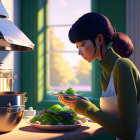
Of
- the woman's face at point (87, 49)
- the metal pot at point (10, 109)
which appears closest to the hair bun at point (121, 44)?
the woman's face at point (87, 49)

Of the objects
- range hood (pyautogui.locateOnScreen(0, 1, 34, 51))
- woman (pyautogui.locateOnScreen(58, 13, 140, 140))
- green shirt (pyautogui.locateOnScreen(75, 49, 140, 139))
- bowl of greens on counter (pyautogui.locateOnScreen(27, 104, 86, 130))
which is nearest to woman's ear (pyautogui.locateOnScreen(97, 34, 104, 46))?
woman (pyautogui.locateOnScreen(58, 13, 140, 140))

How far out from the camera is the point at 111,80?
1.25 meters

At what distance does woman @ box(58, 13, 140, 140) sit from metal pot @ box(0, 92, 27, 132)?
0.80 ft

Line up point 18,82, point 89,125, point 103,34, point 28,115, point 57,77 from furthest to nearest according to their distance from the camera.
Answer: point 57,77, point 18,82, point 28,115, point 89,125, point 103,34

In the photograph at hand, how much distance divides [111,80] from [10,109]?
0.49m

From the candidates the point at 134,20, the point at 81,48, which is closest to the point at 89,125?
the point at 81,48

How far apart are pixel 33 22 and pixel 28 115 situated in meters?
1.23

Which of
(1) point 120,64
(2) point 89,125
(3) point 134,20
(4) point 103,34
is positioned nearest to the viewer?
(1) point 120,64

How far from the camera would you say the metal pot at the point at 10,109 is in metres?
1.15

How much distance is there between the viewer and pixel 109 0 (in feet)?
8.46

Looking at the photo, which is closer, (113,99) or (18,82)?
(113,99)

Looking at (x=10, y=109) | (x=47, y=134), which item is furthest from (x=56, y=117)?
(x=10, y=109)

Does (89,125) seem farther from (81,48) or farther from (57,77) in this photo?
(57,77)

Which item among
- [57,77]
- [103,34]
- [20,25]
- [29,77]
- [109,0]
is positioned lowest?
[57,77]
